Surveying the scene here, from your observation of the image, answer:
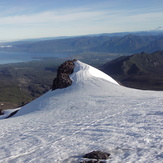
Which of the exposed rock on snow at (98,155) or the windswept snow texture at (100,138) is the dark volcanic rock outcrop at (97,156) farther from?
the windswept snow texture at (100,138)

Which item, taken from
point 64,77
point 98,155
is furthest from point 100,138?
point 64,77

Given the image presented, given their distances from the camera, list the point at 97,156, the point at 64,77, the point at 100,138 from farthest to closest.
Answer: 1. the point at 64,77
2. the point at 100,138
3. the point at 97,156

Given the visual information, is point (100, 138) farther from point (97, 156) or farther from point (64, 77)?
point (64, 77)

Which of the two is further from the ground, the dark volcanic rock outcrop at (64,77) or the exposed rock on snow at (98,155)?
the dark volcanic rock outcrop at (64,77)

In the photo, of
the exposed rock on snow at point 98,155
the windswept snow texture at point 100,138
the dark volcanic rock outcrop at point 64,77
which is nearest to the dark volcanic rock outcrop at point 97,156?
the exposed rock on snow at point 98,155

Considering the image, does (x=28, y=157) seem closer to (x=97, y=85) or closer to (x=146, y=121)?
(x=146, y=121)

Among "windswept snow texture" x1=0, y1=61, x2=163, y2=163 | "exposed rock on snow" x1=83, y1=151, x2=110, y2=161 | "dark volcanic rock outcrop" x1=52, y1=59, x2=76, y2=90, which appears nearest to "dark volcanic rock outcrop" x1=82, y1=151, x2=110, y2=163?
"exposed rock on snow" x1=83, y1=151, x2=110, y2=161

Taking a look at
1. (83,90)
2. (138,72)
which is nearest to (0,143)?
(83,90)

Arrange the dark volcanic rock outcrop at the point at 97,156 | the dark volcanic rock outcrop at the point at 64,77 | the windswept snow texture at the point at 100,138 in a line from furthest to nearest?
1. the dark volcanic rock outcrop at the point at 64,77
2. the windswept snow texture at the point at 100,138
3. the dark volcanic rock outcrop at the point at 97,156
